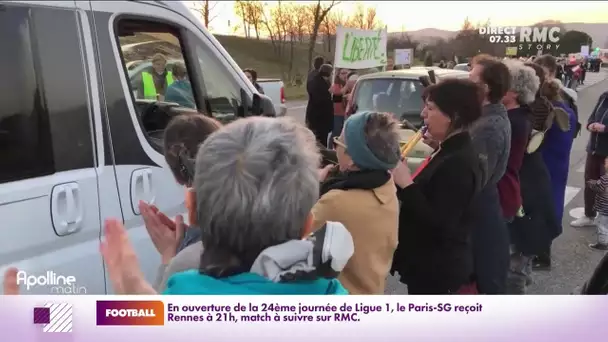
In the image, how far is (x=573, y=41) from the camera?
212 centimetres

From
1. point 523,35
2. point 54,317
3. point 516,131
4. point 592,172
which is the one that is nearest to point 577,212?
point 592,172

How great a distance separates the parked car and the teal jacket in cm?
82

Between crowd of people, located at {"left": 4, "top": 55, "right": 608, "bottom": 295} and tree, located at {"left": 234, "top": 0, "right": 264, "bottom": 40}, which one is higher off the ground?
tree, located at {"left": 234, "top": 0, "right": 264, "bottom": 40}

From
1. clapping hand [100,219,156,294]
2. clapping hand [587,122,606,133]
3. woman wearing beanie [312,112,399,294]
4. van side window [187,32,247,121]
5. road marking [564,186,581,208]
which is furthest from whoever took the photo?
road marking [564,186,581,208]

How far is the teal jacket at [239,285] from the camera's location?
127 cm

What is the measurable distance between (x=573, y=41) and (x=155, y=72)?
1556 millimetres

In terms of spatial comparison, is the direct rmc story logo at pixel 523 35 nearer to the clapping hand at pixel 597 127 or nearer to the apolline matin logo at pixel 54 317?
the apolline matin logo at pixel 54 317

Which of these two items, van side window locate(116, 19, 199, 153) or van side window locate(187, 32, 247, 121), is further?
van side window locate(187, 32, 247, 121)

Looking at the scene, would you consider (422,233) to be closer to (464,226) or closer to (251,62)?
(464,226)

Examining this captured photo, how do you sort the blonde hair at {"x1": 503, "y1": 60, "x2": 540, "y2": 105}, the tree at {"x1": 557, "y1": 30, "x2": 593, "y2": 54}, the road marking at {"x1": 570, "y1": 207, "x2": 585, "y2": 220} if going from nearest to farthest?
1. the tree at {"x1": 557, "y1": 30, "x2": 593, "y2": 54}
2. the blonde hair at {"x1": 503, "y1": 60, "x2": 540, "y2": 105}
3. the road marking at {"x1": 570, "y1": 207, "x2": 585, "y2": 220}

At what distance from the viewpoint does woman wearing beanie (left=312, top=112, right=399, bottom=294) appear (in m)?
1.82

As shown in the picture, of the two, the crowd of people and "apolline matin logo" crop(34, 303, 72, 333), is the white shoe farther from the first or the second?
"apolline matin logo" crop(34, 303, 72, 333)

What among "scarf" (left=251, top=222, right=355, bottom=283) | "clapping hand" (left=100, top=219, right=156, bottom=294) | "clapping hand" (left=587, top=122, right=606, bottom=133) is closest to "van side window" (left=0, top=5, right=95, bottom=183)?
"clapping hand" (left=100, top=219, right=156, bottom=294)

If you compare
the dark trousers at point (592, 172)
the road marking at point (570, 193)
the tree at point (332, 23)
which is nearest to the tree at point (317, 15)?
the tree at point (332, 23)
